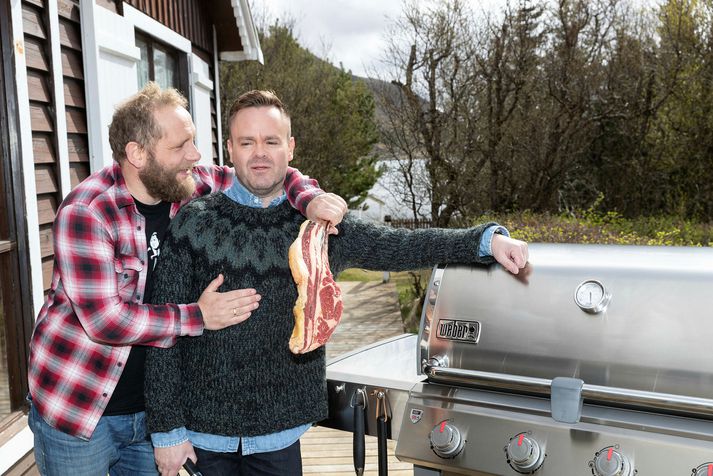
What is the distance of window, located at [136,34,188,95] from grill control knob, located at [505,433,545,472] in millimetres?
3931

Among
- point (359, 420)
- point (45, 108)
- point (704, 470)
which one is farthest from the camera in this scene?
point (45, 108)

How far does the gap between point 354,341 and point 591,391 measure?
19.6 ft

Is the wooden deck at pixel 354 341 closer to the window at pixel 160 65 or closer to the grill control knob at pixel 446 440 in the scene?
the grill control knob at pixel 446 440

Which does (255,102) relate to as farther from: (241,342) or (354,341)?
(354,341)

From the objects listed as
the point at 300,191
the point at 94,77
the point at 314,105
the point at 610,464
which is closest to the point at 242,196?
the point at 300,191

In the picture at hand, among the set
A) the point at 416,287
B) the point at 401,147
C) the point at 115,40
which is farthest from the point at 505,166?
the point at 115,40

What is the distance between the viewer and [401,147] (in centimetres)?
968

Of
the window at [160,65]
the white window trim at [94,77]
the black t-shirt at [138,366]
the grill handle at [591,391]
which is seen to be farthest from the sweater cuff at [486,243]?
the window at [160,65]

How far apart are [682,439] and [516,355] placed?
1.31 feet

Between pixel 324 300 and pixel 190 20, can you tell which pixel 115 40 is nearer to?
pixel 190 20

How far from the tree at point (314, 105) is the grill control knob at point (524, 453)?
13805mm

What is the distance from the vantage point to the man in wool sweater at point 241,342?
5.43ft

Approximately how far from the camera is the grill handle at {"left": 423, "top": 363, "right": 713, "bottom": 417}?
143cm

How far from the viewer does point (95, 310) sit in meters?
1.60
